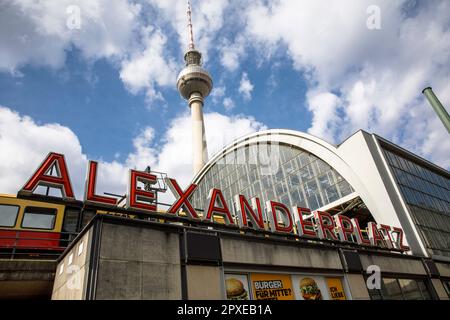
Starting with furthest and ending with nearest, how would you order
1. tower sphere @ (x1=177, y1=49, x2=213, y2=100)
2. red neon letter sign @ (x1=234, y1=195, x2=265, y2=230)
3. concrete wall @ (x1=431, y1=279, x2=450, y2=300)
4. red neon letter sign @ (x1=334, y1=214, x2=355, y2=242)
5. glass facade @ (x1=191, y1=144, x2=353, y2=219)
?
tower sphere @ (x1=177, y1=49, x2=213, y2=100), glass facade @ (x1=191, y1=144, x2=353, y2=219), concrete wall @ (x1=431, y1=279, x2=450, y2=300), red neon letter sign @ (x1=334, y1=214, x2=355, y2=242), red neon letter sign @ (x1=234, y1=195, x2=265, y2=230)

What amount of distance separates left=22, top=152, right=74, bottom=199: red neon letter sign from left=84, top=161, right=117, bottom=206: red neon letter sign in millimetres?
568

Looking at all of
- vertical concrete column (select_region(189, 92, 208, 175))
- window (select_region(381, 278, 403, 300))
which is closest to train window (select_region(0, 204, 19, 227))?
window (select_region(381, 278, 403, 300))

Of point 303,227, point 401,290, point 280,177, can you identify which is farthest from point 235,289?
point 280,177

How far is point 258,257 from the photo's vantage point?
40.2ft

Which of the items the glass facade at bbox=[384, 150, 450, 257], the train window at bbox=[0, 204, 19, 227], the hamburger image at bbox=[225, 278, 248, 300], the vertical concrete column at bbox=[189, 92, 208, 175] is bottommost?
the hamburger image at bbox=[225, 278, 248, 300]

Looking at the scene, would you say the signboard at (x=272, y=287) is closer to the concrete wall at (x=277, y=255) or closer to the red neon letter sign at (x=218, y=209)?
the concrete wall at (x=277, y=255)

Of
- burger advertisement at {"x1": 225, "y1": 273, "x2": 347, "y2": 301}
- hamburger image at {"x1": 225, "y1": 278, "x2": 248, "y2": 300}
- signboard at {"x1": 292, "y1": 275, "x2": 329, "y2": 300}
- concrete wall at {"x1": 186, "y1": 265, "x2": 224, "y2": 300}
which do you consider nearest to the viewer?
concrete wall at {"x1": 186, "y1": 265, "x2": 224, "y2": 300}

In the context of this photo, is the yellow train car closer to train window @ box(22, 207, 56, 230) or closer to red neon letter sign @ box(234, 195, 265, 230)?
train window @ box(22, 207, 56, 230)

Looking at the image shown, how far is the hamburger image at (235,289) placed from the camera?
36.1 ft

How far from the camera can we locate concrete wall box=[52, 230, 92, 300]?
854 cm

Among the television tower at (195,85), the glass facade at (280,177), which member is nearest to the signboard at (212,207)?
the glass facade at (280,177)

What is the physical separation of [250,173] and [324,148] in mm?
11111
